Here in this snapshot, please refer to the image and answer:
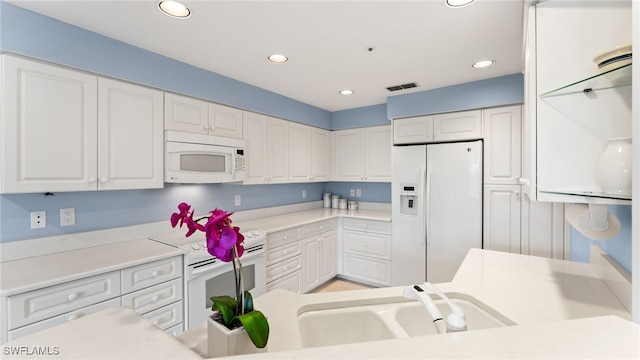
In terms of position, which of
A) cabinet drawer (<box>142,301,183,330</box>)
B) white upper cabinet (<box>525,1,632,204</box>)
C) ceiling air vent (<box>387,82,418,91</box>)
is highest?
ceiling air vent (<box>387,82,418,91</box>)

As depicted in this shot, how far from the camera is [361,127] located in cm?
398

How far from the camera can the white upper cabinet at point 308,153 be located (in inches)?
140

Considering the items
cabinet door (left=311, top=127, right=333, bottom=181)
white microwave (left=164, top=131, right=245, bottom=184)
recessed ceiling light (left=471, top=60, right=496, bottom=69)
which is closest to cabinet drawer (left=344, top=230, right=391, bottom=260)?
cabinet door (left=311, top=127, right=333, bottom=181)

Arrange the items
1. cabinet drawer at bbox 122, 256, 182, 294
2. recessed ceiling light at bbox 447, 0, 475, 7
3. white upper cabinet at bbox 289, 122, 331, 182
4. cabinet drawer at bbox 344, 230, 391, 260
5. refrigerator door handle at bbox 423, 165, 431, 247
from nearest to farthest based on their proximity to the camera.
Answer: recessed ceiling light at bbox 447, 0, 475, 7
cabinet drawer at bbox 122, 256, 182, 294
refrigerator door handle at bbox 423, 165, 431, 247
cabinet drawer at bbox 344, 230, 391, 260
white upper cabinet at bbox 289, 122, 331, 182

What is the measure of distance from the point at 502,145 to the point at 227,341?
3.00 metres

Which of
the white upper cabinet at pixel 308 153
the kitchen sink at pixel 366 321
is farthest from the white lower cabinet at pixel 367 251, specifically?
the kitchen sink at pixel 366 321

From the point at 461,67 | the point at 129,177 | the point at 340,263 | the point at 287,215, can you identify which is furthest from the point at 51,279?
the point at 461,67

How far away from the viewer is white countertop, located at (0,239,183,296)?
143cm

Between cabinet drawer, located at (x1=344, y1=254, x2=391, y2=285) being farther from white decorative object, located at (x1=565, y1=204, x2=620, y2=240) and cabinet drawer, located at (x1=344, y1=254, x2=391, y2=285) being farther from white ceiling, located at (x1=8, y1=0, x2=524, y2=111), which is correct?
white decorative object, located at (x1=565, y1=204, x2=620, y2=240)

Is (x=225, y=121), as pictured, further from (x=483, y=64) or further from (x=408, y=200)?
(x=483, y=64)

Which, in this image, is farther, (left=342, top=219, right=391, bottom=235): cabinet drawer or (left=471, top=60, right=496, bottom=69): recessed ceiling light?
(left=342, top=219, right=391, bottom=235): cabinet drawer

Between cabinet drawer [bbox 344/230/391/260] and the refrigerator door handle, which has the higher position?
the refrigerator door handle

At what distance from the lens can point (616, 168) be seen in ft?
2.42

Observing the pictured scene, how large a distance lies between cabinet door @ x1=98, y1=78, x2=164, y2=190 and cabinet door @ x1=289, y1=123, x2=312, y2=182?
5.22ft
